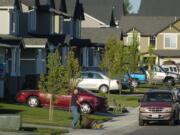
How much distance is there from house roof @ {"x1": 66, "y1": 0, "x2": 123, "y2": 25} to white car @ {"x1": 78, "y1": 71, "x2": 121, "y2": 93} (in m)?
40.1

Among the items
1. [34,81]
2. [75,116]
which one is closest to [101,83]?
[34,81]

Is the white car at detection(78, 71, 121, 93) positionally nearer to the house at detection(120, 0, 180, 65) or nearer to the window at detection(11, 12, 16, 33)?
the window at detection(11, 12, 16, 33)

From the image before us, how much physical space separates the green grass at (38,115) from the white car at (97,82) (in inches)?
592

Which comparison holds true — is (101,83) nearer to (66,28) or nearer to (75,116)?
(66,28)

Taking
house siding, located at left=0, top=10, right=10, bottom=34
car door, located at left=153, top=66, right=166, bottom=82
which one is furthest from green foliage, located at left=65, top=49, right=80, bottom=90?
car door, located at left=153, top=66, right=166, bottom=82

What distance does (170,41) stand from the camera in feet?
317

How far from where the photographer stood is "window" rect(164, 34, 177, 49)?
96.3m

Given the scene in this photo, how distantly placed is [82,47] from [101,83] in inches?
587

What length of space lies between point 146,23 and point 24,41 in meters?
51.8

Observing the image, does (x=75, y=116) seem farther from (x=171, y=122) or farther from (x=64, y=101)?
(x=64, y=101)

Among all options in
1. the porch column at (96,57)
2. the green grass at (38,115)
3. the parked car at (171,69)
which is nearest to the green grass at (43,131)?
the green grass at (38,115)

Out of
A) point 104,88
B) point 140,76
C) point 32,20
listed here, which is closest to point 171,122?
point 104,88

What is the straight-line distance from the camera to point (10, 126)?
27906 mm

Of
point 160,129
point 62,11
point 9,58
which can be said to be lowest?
point 160,129
